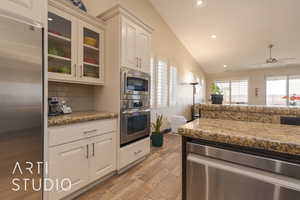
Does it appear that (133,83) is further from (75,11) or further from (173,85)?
(173,85)

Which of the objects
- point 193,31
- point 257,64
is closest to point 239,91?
point 257,64

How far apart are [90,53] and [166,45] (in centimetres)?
296

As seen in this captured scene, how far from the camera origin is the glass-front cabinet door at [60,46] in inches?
67.9

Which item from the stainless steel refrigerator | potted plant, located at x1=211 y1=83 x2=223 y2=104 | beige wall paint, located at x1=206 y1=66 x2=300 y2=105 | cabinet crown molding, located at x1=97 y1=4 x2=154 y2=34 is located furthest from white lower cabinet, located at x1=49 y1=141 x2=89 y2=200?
beige wall paint, located at x1=206 y1=66 x2=300 y2=105

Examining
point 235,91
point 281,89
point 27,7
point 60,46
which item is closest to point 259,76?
point 281,89

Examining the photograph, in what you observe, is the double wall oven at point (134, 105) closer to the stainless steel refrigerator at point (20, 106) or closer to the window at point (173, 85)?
the stainless steel refrigerator at point (20, 106)

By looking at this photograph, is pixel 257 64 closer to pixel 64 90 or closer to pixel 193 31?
pixel 193 31

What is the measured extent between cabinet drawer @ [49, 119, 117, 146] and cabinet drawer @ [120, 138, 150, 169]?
0.39m

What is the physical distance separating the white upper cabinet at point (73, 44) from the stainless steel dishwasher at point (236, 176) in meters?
1.70

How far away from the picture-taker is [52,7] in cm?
165

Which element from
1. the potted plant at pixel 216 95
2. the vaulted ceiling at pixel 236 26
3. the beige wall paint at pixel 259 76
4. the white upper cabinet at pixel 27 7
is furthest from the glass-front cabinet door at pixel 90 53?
the beige wall paint at pixel 259 76

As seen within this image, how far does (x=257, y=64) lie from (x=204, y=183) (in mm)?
Answer: 7704

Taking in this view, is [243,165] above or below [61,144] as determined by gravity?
above

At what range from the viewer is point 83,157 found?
166cm
